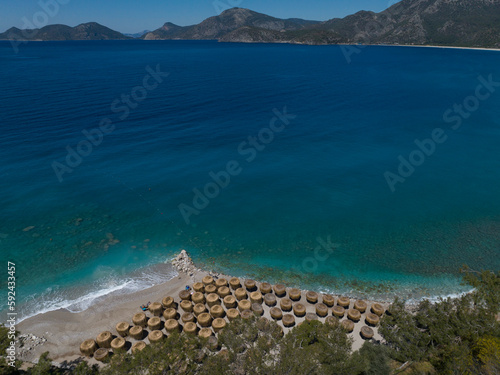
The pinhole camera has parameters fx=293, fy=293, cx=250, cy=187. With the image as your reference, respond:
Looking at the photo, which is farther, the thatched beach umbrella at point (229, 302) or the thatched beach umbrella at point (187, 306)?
the thatched beach umbrella at point (229, 302)

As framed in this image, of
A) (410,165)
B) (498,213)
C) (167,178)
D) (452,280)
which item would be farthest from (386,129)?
(167,178)

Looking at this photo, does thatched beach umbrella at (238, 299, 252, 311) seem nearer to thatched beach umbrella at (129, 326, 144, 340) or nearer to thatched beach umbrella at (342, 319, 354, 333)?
thatched beach umbrella at (342, 319, 354, 333)

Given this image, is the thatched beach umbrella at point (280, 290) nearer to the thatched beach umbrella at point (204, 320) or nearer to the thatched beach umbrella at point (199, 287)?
the thatched beach umbrella at point (204, 320)

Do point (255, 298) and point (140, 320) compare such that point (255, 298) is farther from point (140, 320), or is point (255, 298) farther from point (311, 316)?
point (140, 320)

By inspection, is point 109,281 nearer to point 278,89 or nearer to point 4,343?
point 4,343

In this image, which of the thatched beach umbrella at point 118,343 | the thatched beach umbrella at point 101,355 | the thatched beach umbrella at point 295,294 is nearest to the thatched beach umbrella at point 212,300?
the thatched beach umbrella at point 295,294
